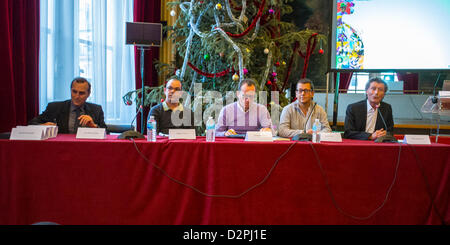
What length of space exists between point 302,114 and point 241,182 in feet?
3.76

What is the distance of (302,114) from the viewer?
2812 millimetres

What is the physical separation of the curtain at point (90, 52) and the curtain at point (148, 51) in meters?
0.09

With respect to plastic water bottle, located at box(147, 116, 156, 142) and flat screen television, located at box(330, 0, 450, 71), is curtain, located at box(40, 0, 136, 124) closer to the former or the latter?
plastic water bottle, located at box(147, 116, 156, 142)

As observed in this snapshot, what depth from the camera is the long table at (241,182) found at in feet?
6.12

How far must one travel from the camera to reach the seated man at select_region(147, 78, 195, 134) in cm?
271

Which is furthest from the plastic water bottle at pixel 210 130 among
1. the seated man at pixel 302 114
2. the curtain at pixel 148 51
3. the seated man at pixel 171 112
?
the curtain at pixel 148 51

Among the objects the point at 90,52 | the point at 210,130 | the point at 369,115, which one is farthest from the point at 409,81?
the point at 90,52

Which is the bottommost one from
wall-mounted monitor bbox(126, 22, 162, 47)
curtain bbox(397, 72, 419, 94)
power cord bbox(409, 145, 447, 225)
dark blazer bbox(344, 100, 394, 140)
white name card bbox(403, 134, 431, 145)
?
power cord bbox(409, 145, 447, 225)

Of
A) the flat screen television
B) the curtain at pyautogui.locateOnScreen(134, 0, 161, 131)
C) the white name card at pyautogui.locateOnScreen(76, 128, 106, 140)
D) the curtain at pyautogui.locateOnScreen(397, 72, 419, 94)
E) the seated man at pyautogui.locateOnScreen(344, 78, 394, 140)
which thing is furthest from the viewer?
the curtain at pyautogui.locateOnScreen(397, 72, 419, 94)

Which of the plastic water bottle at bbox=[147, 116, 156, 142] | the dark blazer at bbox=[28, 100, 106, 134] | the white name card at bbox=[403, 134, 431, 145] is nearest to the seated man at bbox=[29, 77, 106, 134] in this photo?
the dark blazer at bbox=[28, 100, 106, 134]

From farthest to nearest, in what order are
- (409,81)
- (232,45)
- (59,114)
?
(409,81)
(232,45)
(59,114)

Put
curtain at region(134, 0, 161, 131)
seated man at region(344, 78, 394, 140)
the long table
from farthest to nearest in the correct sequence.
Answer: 1. curtain at region(134, 0, 161, 131)
2. seated man at region(344, 78, 394, 140)
3. the long table

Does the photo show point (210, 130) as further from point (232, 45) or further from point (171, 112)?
point (232, 45)

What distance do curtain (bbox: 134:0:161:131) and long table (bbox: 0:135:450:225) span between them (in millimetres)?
2314
